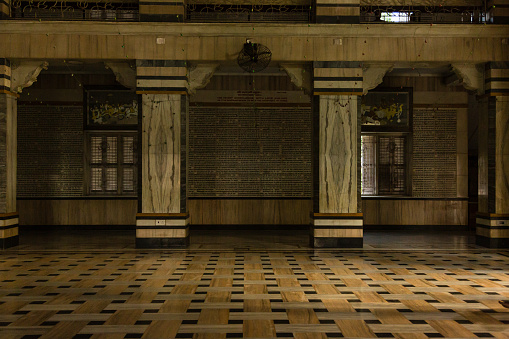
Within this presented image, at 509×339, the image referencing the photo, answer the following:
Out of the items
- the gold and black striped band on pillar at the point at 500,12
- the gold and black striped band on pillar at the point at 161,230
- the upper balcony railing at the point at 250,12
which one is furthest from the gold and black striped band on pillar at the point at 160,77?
the gold and black striped band on pillar at the point at 500,12

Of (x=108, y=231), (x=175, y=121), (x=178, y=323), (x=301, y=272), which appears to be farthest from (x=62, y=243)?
(x=178, y=323)

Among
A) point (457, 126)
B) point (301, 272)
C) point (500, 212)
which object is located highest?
point (457, 126)

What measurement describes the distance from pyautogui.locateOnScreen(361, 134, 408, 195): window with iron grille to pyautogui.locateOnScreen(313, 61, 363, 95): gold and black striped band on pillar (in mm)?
3307

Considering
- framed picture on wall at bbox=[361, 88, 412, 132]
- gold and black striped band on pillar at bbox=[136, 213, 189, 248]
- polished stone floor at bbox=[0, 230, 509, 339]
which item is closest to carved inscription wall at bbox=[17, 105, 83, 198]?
polished stone floor at bbox=[0, 230, 509, 339]

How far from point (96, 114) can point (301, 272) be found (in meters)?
6.97

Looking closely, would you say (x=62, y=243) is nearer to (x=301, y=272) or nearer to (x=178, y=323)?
(x=301, y=272)

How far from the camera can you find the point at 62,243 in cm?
951

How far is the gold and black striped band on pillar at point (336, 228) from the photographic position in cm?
879

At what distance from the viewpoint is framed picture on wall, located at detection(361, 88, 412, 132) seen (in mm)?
11836

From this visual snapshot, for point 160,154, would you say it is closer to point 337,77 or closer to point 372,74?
point 337,77

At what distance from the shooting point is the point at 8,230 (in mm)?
8797

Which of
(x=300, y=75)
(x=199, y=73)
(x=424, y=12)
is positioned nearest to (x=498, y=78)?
(x=424, y=12)

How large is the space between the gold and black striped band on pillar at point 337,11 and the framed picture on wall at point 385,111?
325cm

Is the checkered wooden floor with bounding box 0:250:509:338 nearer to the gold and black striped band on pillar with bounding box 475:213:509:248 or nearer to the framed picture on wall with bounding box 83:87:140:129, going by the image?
the gold and black striped band on pillar with bounding box 475:213:509:248
